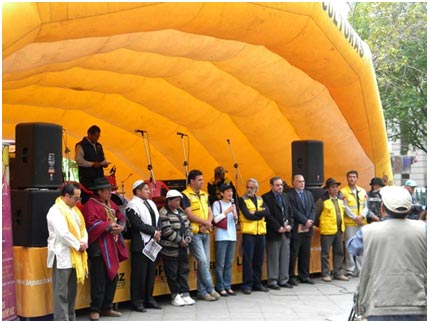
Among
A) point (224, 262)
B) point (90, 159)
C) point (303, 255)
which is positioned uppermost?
point (90, 159)

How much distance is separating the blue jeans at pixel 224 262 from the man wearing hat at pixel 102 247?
1.54 m

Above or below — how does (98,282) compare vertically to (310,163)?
below

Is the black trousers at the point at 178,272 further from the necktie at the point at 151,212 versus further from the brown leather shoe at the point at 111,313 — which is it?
the brown leather shoe at the point at 111,313

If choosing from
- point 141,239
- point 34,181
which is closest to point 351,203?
point 141,239

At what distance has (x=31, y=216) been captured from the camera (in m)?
6.32

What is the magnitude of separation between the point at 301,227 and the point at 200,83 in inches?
107

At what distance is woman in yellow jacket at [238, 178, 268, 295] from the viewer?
8164 mm

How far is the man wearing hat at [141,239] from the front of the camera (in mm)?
7020

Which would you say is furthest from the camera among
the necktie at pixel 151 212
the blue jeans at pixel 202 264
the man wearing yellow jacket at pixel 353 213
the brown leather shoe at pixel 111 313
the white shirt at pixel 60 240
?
the man wearing yellow jacket at pixel 353 213

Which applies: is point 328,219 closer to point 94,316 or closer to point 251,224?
point 251,224

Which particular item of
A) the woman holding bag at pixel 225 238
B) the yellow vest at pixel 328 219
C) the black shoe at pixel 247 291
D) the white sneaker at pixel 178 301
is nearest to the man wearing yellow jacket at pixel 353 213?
the yellow vest at pixel 328 219

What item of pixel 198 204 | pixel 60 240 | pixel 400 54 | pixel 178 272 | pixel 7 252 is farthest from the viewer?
pixel 400 54

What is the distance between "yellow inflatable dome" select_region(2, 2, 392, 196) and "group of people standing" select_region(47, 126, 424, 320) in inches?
49.8

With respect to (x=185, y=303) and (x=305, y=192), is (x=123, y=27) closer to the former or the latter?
(x=185, y=303)
